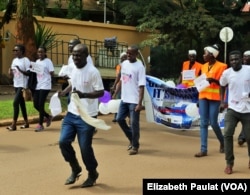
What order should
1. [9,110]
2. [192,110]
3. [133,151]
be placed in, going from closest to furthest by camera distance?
[133,151] < [192,110] < [9,110]

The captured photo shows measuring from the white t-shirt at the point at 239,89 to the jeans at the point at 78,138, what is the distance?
2157 mm

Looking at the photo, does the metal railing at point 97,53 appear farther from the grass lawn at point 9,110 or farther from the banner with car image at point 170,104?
the banner with car image at point 170,104

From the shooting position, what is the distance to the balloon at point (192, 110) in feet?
35.0

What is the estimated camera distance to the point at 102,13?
30.5m

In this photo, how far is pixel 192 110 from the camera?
10672 mm

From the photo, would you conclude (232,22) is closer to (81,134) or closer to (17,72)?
(17,72)

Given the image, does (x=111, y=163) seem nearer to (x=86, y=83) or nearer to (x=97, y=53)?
(x=86, y=83)

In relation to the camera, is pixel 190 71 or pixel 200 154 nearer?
pixel 200 154

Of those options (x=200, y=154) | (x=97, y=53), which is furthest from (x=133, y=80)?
(x=97, y=53)

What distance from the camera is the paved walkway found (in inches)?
260

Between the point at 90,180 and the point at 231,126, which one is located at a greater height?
the point at 231,126

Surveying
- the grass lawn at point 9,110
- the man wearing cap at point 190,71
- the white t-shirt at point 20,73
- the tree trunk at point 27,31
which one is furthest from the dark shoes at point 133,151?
the tree trunk at point 27,31

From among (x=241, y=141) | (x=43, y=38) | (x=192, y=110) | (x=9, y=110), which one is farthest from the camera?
(x=43, y=38)

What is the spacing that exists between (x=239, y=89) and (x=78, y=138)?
7.93 feet
